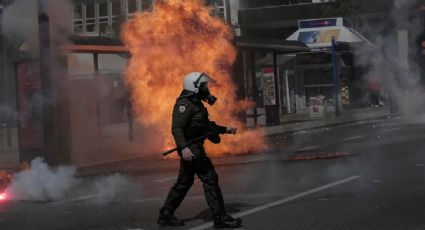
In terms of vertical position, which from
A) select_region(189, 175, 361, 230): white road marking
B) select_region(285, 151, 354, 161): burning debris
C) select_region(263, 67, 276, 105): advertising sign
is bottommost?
select_region(189, 175, 361, 230): white road marking

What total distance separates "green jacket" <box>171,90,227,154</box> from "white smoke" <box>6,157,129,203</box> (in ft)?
8.25

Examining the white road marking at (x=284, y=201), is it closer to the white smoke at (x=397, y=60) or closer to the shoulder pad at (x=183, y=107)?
the shoulder pad at (x=183, y=107)

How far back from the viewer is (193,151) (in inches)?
242

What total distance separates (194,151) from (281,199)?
182 cm

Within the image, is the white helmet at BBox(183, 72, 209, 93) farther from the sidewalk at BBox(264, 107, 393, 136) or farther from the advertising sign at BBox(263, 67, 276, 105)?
the advertising sign at BBox(263, 67, 276, 105)

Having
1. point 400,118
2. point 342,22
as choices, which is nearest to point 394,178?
point 400,118

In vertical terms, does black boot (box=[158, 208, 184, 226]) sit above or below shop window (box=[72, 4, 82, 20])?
below

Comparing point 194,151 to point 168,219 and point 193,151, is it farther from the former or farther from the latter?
point 168,219

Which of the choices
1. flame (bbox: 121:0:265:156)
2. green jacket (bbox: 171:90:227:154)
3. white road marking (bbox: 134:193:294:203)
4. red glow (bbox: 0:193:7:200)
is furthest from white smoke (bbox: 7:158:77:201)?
flame (bbox: 121:0:265:156)

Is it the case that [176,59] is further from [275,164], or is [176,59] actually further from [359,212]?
[359,212]

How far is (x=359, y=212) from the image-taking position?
255 inches

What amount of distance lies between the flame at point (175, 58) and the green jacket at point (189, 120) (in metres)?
6.78

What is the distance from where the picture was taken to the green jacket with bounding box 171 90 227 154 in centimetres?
610

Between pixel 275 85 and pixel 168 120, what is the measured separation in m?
10.3
